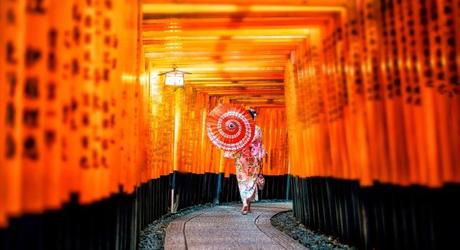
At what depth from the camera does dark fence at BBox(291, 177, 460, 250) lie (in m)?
4.43

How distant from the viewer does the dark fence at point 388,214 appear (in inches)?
174

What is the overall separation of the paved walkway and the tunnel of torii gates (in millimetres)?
797

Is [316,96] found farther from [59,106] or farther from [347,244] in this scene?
[59,106]

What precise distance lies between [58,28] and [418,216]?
3601 mm

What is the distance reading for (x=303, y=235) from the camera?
8.43 m

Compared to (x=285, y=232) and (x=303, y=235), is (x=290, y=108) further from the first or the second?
(x=303, y=235)

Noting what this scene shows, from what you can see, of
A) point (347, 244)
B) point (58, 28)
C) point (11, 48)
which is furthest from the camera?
point (347, 244)

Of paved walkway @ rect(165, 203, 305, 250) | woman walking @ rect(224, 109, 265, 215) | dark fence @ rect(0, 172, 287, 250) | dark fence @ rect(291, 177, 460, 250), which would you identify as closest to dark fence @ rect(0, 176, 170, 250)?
dark fence @ rect(0, 172, 287, 250)

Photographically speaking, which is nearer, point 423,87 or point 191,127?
point 423,87

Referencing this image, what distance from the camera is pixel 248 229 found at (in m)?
9.00

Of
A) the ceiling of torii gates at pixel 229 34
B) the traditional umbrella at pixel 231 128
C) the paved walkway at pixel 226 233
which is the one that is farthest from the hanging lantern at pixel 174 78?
the paved walkway at pixel 226 233

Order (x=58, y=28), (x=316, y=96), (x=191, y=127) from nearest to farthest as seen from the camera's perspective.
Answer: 1. (x=58, y=28)
2. (x=316, y=96)
3. (x=191, y=127)

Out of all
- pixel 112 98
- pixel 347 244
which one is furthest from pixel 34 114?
pixel 347 244

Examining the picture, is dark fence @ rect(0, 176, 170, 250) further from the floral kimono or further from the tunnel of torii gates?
the floral kimono
